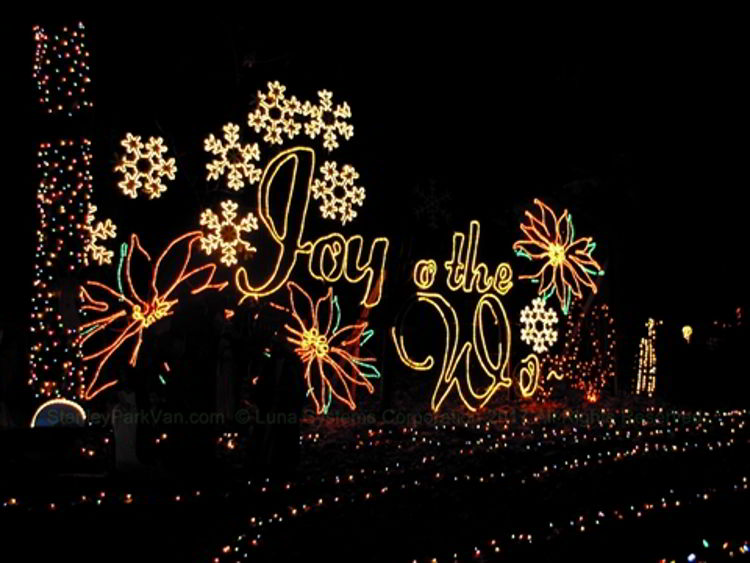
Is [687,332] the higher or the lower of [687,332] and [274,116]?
the lower

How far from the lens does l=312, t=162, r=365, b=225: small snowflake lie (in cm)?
1249

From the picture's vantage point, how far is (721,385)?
16.0 metres

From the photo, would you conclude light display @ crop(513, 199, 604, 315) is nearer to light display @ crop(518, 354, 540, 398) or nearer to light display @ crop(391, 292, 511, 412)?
light display @ crop(391, 292, 511, 412)

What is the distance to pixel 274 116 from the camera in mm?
12445

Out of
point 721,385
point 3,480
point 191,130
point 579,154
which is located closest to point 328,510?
point 3,480

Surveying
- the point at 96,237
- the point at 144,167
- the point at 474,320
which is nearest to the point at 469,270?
the point at 474,320

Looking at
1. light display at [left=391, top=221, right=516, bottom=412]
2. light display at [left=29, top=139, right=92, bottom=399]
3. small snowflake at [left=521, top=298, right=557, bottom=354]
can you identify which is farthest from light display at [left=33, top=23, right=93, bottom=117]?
small snowflake at [left=521, top=298, right=557, bottom=354]

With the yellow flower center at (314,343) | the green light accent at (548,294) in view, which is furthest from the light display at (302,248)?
the green light accent at (548,294)

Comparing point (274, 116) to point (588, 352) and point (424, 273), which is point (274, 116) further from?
point (588, 352)

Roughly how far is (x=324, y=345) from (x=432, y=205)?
2.94 m

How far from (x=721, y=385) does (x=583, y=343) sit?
8.32ft

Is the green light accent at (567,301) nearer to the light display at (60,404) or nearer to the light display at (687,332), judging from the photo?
the light display at (687,332)

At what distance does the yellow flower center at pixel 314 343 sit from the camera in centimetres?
1205

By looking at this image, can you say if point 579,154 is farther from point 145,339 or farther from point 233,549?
point 233,549
